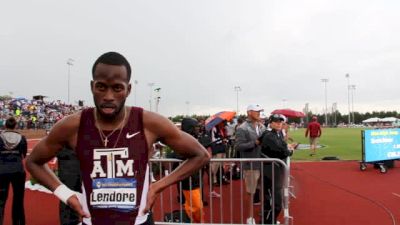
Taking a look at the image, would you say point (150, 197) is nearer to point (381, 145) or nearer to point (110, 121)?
point (110, 121)

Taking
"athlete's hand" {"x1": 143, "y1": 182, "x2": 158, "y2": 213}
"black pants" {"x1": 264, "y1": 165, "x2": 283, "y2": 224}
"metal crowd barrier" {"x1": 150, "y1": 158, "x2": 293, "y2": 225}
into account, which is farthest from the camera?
"black pants" {"x1": 264, "y1": 165, "x2": 283, "y2": 224}

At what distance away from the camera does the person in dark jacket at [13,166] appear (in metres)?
6.25

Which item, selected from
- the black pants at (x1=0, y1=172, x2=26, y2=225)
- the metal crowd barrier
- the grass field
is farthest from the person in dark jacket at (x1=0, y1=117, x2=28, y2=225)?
the grass field

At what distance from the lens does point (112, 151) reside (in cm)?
221

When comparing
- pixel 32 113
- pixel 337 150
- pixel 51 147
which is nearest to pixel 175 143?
pixel 51 147

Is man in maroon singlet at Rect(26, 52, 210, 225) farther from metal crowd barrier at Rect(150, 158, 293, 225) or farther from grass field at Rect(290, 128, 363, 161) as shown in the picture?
grass field at Rect(290, 128, 363, 161)

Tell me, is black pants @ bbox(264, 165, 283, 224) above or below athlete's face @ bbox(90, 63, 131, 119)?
below

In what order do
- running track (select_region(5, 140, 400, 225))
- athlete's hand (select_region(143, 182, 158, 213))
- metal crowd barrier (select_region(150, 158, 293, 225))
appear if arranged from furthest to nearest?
running track (select_region(5, 140, 400, 225))
metal crowd barrier (select_region(150, 158, 293, 225))
athlete's hand (select_region(143, 182, 158, 213))

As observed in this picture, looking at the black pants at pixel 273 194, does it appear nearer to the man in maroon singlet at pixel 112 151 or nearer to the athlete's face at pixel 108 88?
the man in maroon singlet at pixel 112 151

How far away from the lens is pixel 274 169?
6250mm

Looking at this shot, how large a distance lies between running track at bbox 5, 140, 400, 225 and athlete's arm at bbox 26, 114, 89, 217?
4402 mm

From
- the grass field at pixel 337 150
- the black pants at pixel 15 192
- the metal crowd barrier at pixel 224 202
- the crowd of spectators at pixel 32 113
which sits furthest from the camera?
the crowd of spectators at pixel 32 113

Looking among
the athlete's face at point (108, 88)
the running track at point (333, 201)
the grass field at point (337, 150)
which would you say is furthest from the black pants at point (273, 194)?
the grass field at point (337, 150)

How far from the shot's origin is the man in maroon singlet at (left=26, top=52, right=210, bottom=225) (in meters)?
2.17
